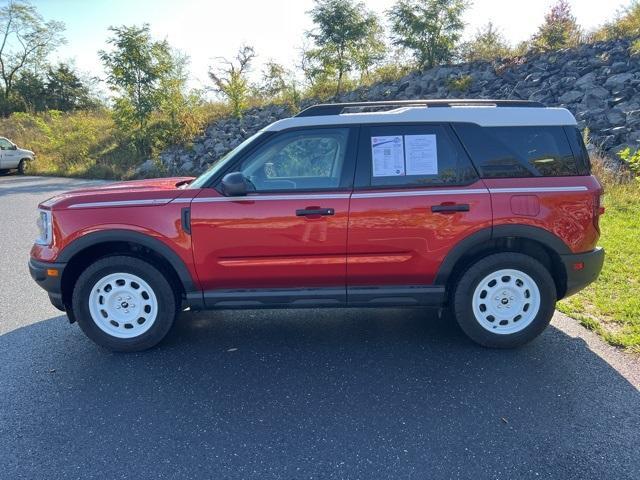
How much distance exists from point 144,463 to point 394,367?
190cm

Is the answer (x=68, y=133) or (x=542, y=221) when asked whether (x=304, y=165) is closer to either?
(x=542, y=221)

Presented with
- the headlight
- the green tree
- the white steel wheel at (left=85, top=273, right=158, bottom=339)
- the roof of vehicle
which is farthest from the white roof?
the green tree

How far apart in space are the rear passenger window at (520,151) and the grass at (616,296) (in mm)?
1481

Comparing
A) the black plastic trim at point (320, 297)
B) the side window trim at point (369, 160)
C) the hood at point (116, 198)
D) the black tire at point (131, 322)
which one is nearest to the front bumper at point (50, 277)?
the black tire at point (131, 322)

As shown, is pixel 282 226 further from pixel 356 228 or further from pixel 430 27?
pixel 430 27

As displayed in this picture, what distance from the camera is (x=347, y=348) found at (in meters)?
4.05

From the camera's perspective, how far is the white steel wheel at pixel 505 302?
398 centimetres

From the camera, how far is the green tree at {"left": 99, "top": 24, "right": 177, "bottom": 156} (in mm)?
17625

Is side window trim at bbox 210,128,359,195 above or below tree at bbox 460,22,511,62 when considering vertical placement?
below

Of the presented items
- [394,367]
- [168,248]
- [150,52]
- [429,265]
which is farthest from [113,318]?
[150,52]

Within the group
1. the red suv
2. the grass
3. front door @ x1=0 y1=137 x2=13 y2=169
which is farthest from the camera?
front door @ x1=0 y1=137 x2=13 y2=169

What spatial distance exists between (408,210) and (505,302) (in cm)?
117

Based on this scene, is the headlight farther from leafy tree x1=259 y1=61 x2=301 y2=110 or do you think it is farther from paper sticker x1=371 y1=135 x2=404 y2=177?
leafy tree x1=259 y1=61 x2=301 y2=110

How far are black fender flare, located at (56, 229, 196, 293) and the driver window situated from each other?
0.89m
